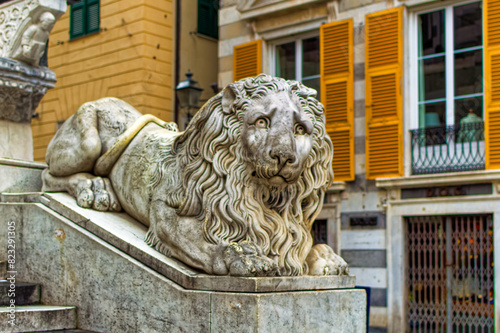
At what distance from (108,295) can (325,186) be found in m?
1.59

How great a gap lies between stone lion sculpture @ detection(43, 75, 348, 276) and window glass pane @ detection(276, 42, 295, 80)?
10.5 m

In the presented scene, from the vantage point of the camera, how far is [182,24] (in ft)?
63.2

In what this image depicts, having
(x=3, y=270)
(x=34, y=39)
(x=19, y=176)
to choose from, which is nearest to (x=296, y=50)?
(x=34, y=39)

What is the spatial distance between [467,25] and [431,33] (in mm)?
660

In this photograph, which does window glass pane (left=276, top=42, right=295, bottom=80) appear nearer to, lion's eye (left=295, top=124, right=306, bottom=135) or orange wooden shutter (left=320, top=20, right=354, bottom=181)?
orange wooden shutter (left=320, top=20, right=354, bottom=181)

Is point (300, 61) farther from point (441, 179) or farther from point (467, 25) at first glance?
point (441, 179)

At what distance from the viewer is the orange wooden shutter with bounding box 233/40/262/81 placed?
16.1 m

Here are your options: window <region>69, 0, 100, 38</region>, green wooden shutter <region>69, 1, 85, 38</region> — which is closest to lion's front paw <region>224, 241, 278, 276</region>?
window <region>69, 0, 100, 38</region>

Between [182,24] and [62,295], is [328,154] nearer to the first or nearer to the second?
[62,295]

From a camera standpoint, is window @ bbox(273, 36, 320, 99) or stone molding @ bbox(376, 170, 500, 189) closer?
stone molding @ bbox(376, 170, 500, 189)

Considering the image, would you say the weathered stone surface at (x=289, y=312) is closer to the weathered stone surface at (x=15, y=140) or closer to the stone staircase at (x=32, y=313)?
the stone staircase at (x=32, y=313)

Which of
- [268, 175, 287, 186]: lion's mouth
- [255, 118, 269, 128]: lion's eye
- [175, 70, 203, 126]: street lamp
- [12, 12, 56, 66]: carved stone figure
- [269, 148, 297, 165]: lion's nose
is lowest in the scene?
[268, 175, 287, 186]: lion's mouth

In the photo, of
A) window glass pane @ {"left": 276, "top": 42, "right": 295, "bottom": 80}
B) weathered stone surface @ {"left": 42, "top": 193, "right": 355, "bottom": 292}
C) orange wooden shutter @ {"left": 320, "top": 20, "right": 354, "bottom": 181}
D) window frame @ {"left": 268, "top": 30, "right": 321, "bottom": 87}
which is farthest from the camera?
window glass pane @ {"left": 276, "top": 42, "right": 295, "bottom": 80}

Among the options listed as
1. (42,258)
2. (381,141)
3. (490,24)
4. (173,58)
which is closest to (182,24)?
(173,58)
